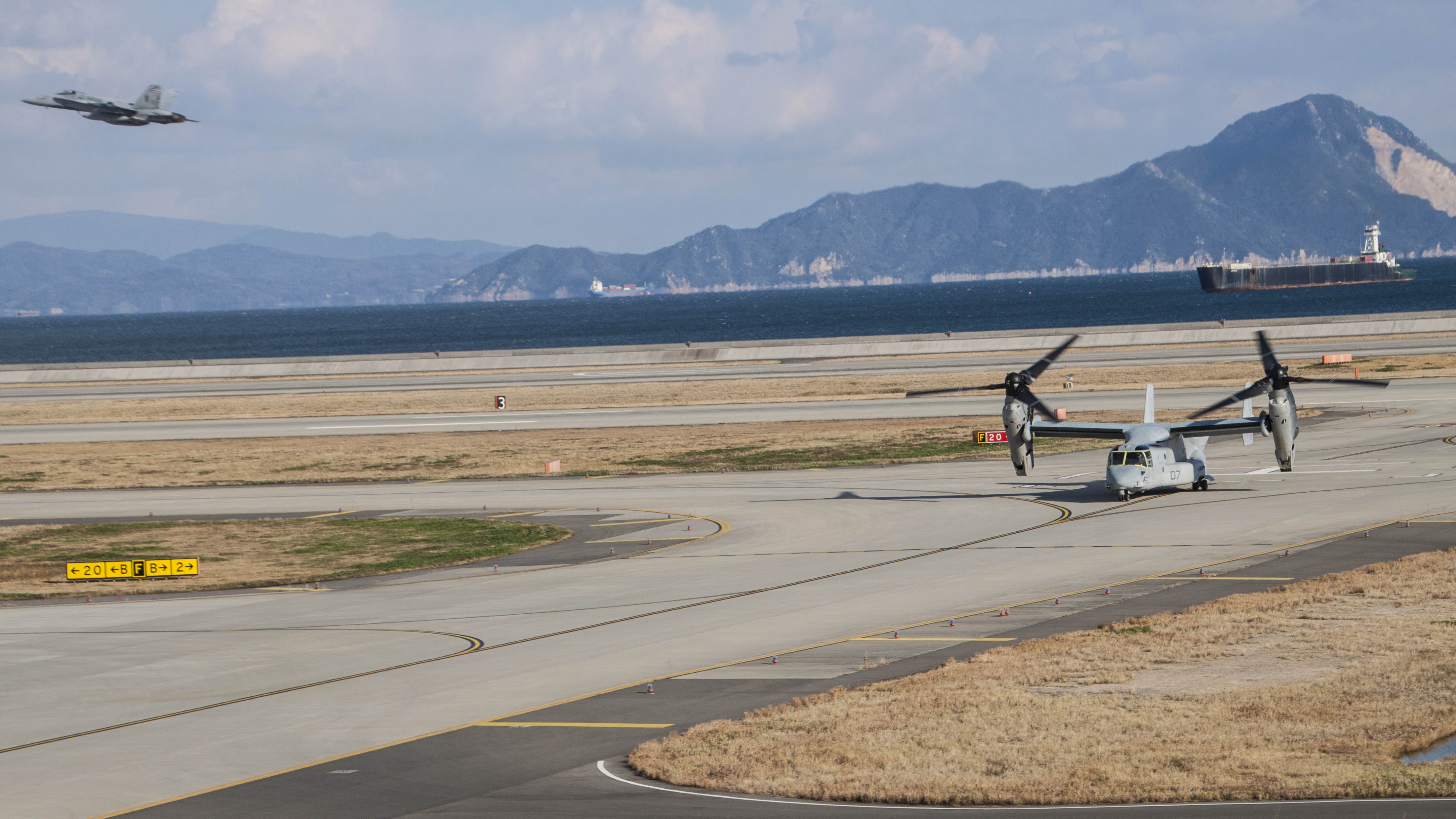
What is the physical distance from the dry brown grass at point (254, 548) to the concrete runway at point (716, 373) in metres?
59.5

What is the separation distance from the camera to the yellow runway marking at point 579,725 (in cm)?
2269

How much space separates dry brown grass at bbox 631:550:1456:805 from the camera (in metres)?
17.7

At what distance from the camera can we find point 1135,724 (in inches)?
816

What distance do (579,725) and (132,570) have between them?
998 inches

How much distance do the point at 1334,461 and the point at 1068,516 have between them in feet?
54.2

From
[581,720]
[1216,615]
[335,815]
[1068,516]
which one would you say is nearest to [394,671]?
[581,720]

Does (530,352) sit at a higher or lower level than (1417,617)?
higher

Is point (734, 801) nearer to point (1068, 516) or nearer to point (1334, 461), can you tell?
point (1068, 516)

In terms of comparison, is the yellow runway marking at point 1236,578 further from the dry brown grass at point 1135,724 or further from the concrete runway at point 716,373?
the concrete runway at point 716,373

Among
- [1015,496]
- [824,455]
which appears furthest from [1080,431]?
[824,455]

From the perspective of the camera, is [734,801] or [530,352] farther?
[530,352]

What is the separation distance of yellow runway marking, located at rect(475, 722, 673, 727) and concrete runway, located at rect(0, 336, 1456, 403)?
85483 millimetres

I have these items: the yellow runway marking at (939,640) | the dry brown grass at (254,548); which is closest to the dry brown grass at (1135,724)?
the yellow runway marking at (939,640)

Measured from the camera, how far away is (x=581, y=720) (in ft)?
75.9
